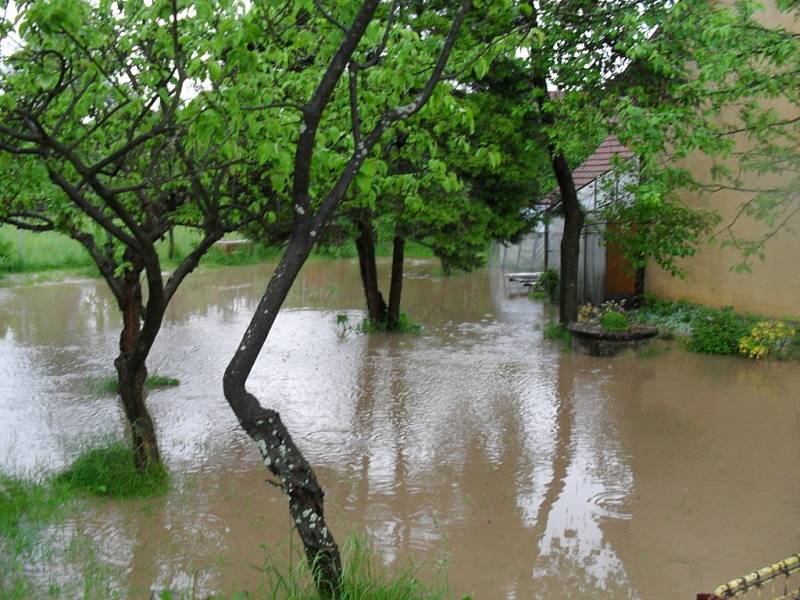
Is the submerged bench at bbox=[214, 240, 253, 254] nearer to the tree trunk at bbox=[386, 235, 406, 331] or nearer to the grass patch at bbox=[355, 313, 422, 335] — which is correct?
the grass patch at bbox=[355, 313, 422, 335]

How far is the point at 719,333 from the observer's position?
45.5ft

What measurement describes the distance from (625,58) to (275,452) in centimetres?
1085

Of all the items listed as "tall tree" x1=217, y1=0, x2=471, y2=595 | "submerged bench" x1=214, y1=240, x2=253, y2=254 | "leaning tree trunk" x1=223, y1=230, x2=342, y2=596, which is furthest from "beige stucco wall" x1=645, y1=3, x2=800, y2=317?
"submerged bench" x1=214, y1=240, x2=253, y2=254

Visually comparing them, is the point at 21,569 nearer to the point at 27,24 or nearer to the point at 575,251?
the point at 27,24

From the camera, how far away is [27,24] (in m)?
5.21

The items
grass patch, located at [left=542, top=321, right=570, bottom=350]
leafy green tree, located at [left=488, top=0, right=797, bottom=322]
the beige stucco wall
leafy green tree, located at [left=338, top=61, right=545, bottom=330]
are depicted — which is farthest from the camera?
grass patch, located at [left=542, top=321, right=570, bottom=350]

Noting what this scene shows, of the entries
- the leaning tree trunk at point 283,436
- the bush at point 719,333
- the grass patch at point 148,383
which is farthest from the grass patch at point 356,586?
the bush at point 719,333

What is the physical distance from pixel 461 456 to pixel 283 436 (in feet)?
14.6

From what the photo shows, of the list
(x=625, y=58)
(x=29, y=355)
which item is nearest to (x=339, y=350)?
(x=29, y=355)

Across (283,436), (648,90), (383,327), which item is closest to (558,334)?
(383,327)

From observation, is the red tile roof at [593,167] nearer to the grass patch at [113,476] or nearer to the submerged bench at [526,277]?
the submerged bench at [526,277]

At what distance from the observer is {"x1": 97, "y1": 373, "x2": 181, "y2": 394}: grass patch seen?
1198 cm

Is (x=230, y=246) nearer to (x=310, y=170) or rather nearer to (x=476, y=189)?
(x=476, y=189)

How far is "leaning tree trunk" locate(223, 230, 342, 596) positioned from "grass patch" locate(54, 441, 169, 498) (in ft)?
10.6
